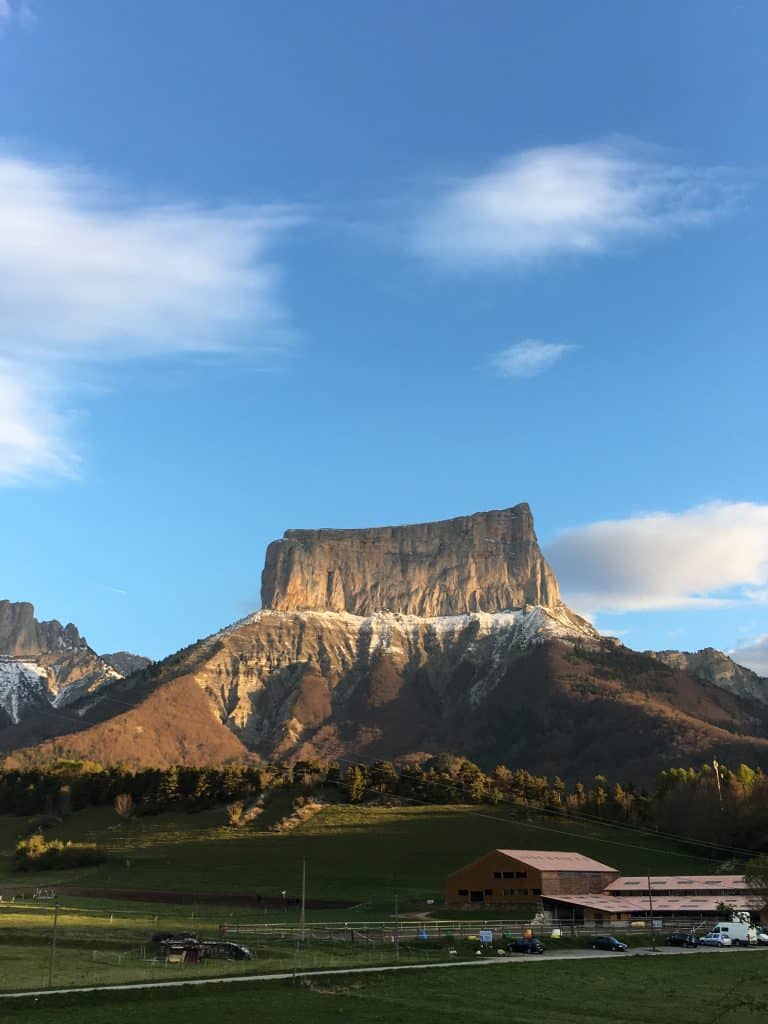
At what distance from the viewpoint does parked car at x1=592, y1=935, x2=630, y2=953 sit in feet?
238

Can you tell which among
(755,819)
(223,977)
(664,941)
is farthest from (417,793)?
(223,977)

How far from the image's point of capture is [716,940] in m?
75.3

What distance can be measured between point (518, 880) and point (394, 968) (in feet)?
136

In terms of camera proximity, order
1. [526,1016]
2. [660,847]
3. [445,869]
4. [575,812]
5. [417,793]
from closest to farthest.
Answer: [526,1016] < [445,869] < [660,847] < [575,812] < [417,793]

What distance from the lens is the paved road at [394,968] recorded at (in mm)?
50350

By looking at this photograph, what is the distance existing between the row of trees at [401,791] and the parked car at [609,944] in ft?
235

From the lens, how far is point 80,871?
131125 mm

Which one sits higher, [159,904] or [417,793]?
[417,793]

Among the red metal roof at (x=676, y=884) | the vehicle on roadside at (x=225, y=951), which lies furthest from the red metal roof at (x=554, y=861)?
the vehicle on roadside at (x=225, y=951)

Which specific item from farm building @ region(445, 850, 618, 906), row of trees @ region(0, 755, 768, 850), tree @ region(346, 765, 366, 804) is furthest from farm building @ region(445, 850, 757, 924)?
tree @ region(346, 765, 366, 804)

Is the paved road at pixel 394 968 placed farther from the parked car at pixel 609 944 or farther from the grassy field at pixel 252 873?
the grassy field at pixel 252 873

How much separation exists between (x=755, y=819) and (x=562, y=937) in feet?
234

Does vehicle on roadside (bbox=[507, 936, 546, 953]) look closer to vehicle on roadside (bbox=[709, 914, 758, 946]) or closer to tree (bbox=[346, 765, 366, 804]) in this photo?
vehicle on roadside (bbox=[709, 914, 758, 946])

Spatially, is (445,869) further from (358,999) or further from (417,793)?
(358,999)
